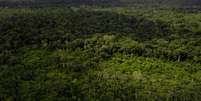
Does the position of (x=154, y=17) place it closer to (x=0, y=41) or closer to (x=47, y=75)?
(x=0, y=41)

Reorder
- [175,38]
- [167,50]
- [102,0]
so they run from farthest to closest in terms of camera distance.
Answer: [102,0] < [175,38] < [167,50]

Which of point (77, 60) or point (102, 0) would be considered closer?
point (77, 60)

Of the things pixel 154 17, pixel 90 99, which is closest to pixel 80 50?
pixel 90 99

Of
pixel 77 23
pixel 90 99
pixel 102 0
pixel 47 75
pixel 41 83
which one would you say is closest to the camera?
pixel 90 99

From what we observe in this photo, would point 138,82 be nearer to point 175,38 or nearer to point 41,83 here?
point 41,83

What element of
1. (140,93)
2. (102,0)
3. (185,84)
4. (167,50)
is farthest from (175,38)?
(102,0)

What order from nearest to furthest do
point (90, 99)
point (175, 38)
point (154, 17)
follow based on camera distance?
point (90, 99), point (175, 38), point (154, 17)
